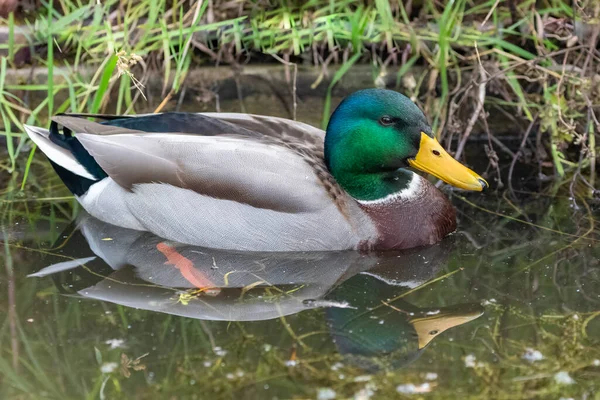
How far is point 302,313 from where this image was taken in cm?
396

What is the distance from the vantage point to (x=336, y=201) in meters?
4.51

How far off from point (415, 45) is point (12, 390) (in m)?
3.18

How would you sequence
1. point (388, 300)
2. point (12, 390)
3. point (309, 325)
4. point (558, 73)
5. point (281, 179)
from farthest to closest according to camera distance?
point (558, 73)
point (281, 179)
point (388, 300)
point (309, 325)
point (12, 390)

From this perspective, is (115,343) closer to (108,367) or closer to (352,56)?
(108,367)

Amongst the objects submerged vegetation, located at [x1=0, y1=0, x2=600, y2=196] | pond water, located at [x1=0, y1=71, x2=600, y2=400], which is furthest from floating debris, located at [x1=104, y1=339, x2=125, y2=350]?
submerged vegetation, located at [x1=0, y1=0, x2=600, y2=196]

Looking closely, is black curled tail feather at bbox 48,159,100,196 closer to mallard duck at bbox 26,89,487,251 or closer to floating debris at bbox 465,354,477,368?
mallard duck at bbox 26,89,487,251

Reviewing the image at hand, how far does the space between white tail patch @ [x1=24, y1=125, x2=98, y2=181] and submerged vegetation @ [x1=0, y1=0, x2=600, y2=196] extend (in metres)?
0.27

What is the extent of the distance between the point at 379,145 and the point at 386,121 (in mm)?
120

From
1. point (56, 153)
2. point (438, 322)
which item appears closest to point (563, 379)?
point (438, 322)

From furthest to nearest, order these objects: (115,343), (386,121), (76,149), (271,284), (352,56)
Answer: (352,56) → (76,149) → (386,121) → (271,284) → (115,343)

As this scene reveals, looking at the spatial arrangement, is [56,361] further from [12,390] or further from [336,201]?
[336,201]

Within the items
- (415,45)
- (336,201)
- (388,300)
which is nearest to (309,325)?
(388,300)

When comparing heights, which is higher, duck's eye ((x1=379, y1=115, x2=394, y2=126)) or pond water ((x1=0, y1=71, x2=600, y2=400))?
duck's eye ((x1=379, y1=115, x2=394, y2=126))

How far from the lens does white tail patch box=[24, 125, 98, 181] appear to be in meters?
4.90
